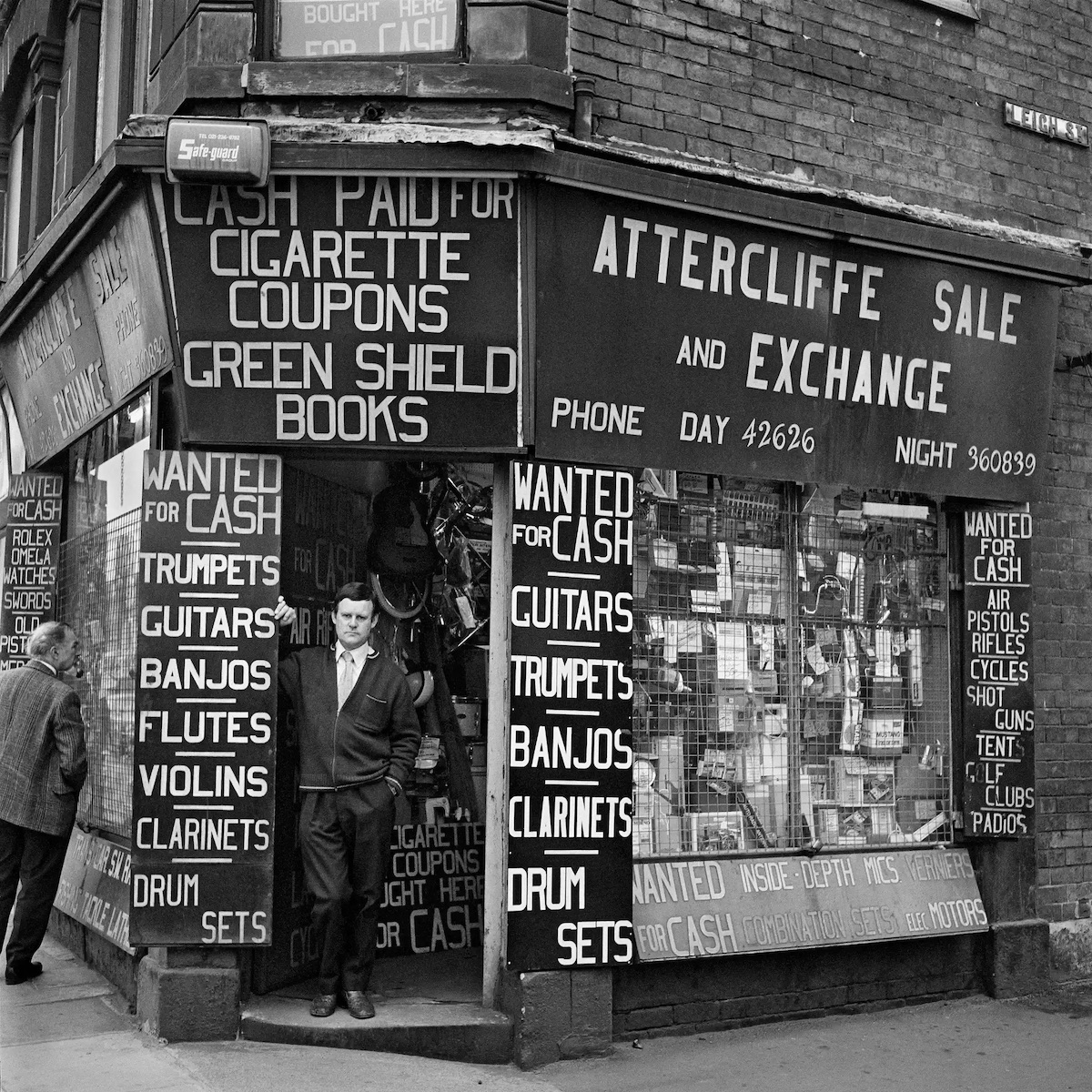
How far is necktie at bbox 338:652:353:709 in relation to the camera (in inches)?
261

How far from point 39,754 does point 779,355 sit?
4523mm

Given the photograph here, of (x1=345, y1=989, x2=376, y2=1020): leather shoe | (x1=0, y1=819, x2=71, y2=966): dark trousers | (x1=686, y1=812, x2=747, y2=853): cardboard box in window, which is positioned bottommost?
(x1=345, y1=989, x2=376, y2=1020): leather shoe

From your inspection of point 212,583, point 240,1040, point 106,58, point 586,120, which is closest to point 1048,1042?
point 240,1040

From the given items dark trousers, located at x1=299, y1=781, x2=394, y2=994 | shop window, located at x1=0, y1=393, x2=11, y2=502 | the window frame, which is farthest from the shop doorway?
shop window, located at x1=0, y1=393, x2=11, y2=502

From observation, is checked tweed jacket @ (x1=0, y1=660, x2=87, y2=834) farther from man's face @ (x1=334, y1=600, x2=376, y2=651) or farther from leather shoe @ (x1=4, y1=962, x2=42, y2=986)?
man's face @ (x1=334, y1=600, x2=376, y2=651)

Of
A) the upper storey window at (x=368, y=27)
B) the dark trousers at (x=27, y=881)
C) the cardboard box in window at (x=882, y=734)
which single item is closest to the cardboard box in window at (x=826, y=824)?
the cardboard box in window at (x=882, y=734)

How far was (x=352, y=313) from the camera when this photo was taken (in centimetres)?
653

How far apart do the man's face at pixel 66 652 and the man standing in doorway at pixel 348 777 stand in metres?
1.74

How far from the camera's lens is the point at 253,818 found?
6.41 m

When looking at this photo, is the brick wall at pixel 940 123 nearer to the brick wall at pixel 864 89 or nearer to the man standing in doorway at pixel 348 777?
the brick wall at pixel 864 89

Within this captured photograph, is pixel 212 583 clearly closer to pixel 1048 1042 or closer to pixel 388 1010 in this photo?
pixel 388 1010

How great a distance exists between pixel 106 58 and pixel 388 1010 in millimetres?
6527

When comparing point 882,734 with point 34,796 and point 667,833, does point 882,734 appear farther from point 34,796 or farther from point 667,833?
point 34,796

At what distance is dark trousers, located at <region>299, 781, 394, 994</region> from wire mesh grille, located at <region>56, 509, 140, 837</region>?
1130mm
